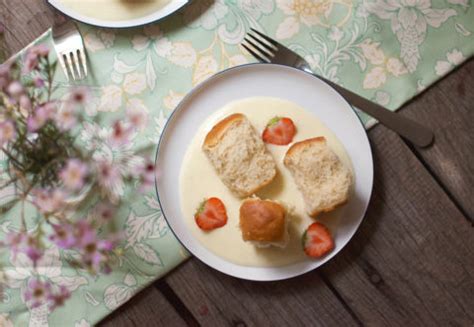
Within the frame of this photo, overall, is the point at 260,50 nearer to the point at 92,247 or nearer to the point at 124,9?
the point at 124,9

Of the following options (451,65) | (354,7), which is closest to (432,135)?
(451,65)

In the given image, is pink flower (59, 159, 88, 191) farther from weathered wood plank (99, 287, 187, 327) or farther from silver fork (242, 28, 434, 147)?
silver fork (242, 28, 434, 147)

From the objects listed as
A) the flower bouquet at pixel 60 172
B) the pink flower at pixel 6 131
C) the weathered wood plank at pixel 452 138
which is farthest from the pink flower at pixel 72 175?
the weathered wood plank at pixel 452 138

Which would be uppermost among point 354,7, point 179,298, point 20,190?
point 354,7

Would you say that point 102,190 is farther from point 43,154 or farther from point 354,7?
point 354,7

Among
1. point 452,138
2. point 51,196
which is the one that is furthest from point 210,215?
point 452,138

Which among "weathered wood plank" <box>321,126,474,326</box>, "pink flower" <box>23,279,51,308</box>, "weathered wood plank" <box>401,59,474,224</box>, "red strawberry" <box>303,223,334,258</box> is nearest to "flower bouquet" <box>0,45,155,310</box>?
"pink flower" <box>23,279,51,308</box>
